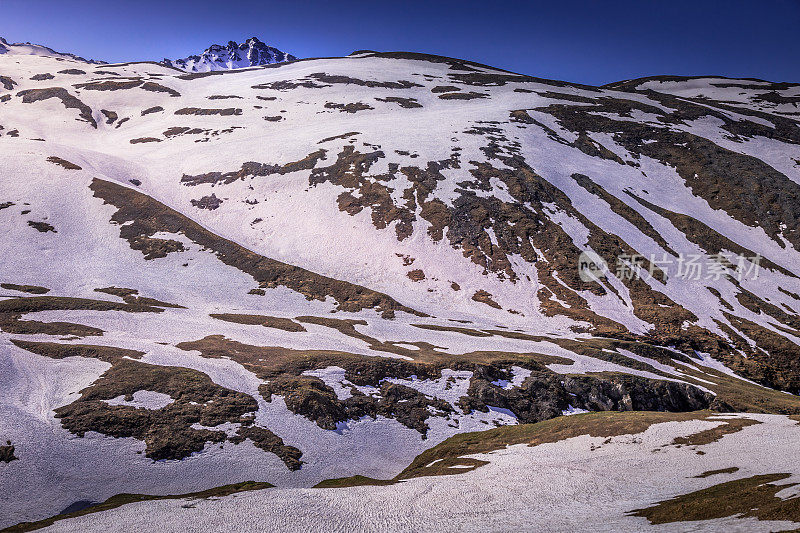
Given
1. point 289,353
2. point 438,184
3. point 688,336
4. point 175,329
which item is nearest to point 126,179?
point 175,329

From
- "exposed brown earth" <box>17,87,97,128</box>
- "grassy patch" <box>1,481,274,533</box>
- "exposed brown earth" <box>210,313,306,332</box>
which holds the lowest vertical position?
"grassy patch" <box>1,481,274,533</box>

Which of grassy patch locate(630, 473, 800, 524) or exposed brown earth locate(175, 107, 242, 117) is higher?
exposed brown earth locate(175, 107, 242, 117)

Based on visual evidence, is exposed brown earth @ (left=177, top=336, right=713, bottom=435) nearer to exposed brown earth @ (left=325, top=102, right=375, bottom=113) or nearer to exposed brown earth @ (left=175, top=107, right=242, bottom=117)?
exposed brown earth @ (left=325, top=102, right=375, bottom=113)

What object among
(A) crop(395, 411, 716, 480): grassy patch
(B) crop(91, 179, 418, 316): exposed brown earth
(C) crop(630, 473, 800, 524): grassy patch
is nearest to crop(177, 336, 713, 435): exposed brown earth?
(A) crop(395, 411, 716, 480): grassy patch

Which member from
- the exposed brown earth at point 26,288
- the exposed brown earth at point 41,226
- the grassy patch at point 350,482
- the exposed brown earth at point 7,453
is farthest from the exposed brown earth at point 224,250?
the exposed brown earth at point 7,453

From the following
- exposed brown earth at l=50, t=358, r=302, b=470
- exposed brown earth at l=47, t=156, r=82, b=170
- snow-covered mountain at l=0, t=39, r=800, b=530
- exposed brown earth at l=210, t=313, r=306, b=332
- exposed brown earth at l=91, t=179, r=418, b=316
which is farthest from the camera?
exposed brown earth at l=47, t=156, r=82, b=170

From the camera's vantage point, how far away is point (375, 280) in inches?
2724

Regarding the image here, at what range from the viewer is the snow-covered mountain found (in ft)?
91.4

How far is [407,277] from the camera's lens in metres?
A: 69.9

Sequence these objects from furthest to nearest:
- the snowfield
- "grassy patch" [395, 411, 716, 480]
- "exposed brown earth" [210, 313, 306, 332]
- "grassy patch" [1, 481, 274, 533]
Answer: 1. "exposed brown earth" [210, 313, 306, 332]
2. "grassy patch" [395, 411, 716, 480]
3. "grassy patch" [1, 481, 274, 533]
4. the snowfield

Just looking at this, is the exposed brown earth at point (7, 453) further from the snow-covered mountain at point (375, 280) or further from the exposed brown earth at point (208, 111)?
the exposed brown earth at point (208, 111)

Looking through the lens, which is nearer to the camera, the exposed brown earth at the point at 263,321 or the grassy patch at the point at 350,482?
the grassy patch at the point at 350,482

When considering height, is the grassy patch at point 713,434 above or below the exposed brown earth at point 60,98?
below

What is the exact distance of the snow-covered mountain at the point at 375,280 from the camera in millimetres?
27859
